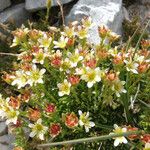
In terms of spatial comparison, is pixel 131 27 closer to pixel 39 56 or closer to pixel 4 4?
pixel 4 4

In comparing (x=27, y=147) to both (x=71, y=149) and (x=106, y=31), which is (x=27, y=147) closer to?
(x=71, y=149)

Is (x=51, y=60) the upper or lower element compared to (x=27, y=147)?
upper

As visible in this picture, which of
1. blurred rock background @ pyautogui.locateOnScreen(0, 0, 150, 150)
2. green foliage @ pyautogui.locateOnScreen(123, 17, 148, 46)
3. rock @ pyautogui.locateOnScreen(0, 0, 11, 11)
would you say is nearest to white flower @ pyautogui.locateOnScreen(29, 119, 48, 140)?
blurred rock background @ pyautogui.locateOnScreen(0, 0, 150, 150)

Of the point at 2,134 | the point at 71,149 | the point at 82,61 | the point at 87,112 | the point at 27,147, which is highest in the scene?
the point at 82,61

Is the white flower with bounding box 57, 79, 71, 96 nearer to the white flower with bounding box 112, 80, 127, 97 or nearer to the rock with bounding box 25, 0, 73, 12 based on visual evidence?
the white flower with bounding box 112, 80, 127, 97

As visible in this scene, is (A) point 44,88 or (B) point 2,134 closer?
(A) point 44,88

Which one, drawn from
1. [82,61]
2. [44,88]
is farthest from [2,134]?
[82,61]

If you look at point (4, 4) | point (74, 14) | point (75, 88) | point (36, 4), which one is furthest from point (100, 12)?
point (75, 88)
